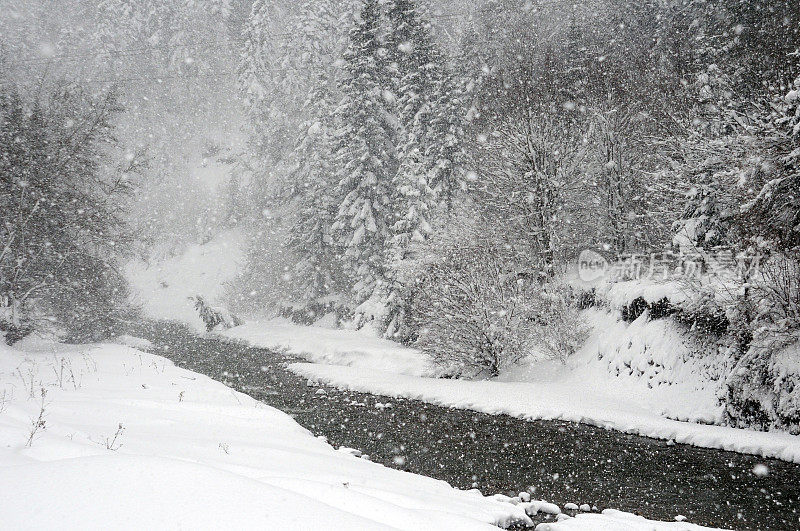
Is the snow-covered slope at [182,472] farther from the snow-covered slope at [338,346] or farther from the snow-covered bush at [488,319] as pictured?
the snow-covered slope at [338,346]

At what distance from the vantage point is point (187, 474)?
12.1ft

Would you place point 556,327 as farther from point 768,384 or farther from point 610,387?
point 768,384

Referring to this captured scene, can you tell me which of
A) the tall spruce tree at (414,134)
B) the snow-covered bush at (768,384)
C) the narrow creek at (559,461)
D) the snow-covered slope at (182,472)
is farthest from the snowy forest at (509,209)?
the snow-covered slope at (182,472)

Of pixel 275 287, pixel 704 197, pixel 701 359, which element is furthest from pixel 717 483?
pixel 275 287

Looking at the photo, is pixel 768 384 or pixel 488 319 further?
pixel 488 319

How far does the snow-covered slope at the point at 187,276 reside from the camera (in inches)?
1890

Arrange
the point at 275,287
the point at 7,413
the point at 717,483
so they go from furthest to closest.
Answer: the point at 275,287, the point at 717,483, the point at 7,413

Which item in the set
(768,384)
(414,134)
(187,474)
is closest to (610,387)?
(768,384)

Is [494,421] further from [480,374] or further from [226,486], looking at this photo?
[226,486]

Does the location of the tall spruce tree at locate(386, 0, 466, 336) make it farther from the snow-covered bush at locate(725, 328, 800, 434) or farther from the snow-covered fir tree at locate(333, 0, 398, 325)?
the snow-covered bush at locate(725, 328, 800, 434)

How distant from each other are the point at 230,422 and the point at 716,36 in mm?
30355

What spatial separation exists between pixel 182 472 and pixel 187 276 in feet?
172

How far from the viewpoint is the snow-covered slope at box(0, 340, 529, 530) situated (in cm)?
313

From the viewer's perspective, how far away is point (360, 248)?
2892 centimetres
